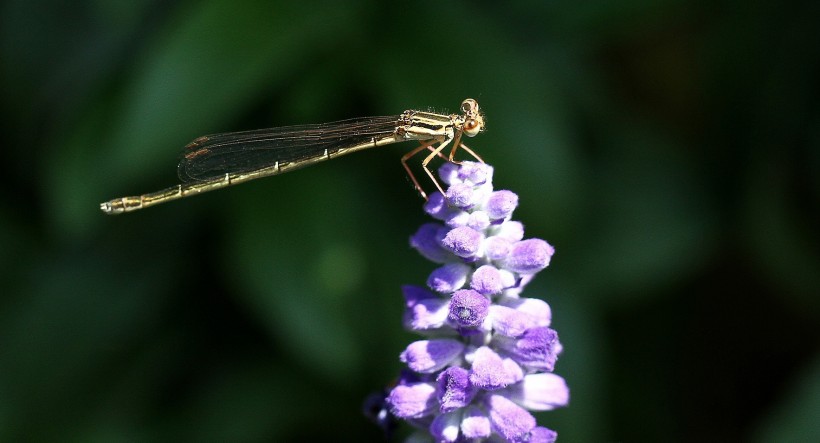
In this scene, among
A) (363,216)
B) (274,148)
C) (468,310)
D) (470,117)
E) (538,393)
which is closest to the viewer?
(468,310)

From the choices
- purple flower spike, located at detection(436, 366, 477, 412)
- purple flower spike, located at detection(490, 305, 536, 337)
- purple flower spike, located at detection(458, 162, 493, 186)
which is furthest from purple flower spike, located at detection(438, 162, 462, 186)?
purple flower spike, located at detection(436, 366, 477, 412)

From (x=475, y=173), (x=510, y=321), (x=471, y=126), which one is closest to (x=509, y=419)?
(x=510, y=321)

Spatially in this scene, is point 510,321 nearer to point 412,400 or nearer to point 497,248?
point 497,248

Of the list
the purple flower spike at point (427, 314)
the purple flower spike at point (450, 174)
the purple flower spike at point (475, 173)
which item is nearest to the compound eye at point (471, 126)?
the purple flower spike at point (450, 174)

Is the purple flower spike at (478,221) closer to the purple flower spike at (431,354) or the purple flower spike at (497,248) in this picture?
the purple flower spike at (497,248)

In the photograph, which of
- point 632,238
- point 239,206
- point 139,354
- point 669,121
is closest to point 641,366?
point 632,238

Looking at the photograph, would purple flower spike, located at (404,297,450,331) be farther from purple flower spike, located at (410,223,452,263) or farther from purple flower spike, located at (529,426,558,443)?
purple flower spike, located at (529,426,558,443)
